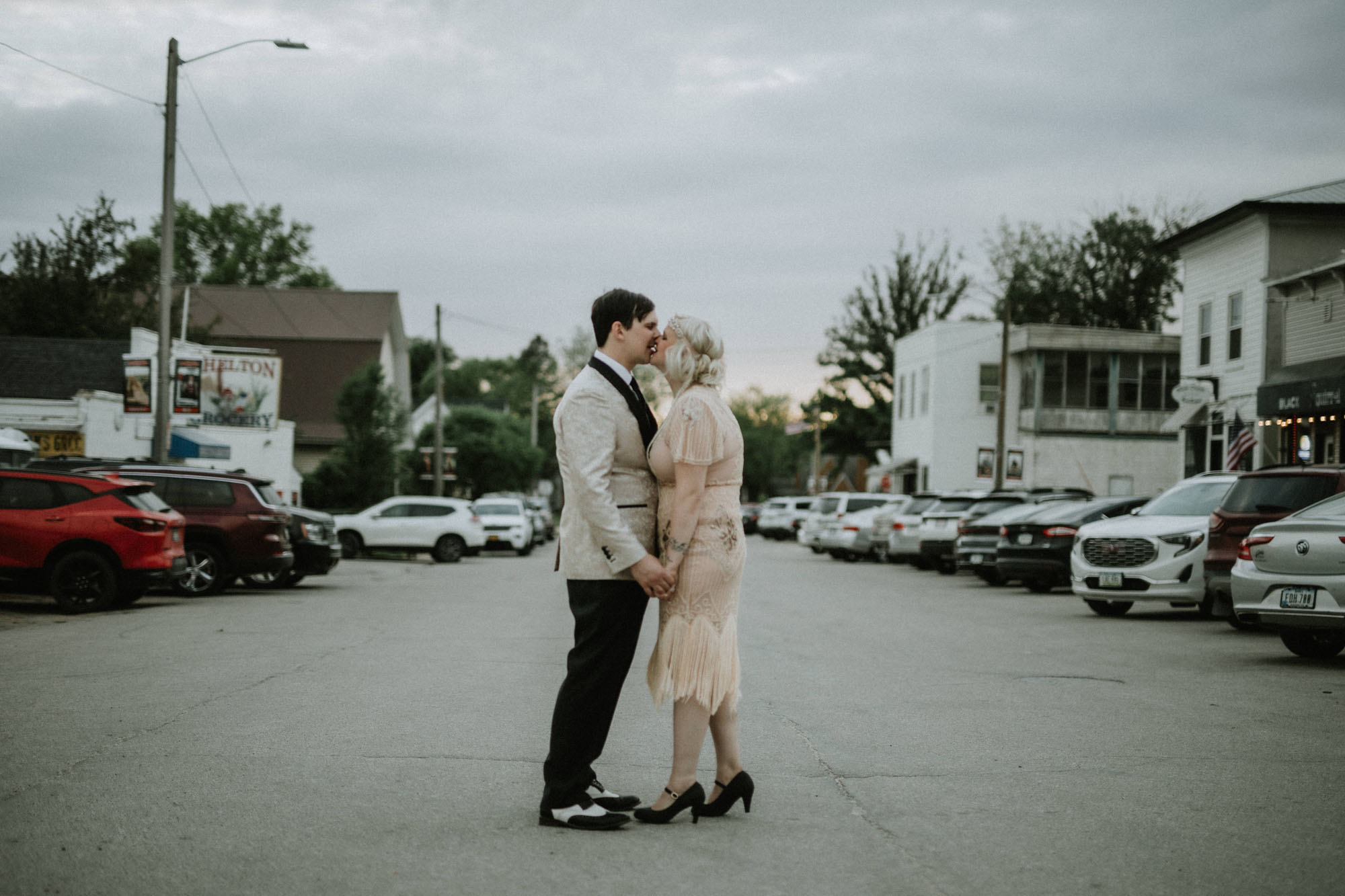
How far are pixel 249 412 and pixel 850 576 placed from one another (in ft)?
49.3

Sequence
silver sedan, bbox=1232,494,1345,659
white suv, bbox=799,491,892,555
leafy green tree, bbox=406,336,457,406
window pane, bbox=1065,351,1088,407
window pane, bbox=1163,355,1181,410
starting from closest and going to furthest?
silver sedan, bbox=1232,494,1345,659, white suv, bbox=799,491,892,555, window pane, bbox=1163,355,1181,410, window pane, bbox=1065,351,1088,407, leafy green tree, bbox=406,336,457,406

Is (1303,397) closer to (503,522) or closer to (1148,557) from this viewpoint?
(1148,557)

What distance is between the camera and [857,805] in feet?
18.2

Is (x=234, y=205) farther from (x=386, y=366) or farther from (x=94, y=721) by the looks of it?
(x=94, y=721)

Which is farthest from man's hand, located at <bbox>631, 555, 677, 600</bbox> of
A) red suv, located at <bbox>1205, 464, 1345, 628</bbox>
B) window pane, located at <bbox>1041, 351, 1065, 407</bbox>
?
window pane, located at <bbox>1041, 351, 1065, 407</bbox>

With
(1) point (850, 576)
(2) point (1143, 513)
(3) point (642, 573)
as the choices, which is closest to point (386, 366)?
(1) point (850, 576)

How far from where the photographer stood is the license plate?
10.4m

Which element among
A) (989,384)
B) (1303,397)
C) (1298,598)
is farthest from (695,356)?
(989,384)

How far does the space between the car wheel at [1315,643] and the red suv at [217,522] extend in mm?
13099

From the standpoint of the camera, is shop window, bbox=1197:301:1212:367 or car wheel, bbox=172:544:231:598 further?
shop window, bbox=1197:301:1212:367

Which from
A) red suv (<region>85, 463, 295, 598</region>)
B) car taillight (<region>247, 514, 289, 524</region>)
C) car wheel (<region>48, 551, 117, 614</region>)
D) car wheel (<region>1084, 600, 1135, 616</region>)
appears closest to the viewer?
car wheel (<region>48, 551, 117, 614</region>)

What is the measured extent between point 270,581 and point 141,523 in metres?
6.37

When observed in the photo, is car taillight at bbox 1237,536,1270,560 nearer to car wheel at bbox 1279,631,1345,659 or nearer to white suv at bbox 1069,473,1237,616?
car wheel at bbox 1279,631,1345,659

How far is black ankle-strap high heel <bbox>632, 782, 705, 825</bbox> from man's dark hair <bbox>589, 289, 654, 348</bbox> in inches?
70.4
